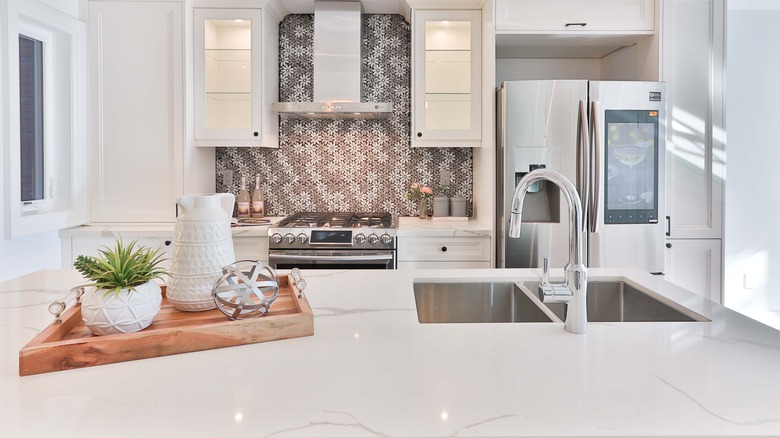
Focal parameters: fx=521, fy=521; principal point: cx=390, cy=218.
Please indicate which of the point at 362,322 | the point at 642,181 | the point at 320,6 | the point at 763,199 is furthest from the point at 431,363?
the point at 763,199

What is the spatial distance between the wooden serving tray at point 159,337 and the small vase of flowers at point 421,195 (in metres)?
2.25

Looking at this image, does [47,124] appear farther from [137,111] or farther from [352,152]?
[352,152]

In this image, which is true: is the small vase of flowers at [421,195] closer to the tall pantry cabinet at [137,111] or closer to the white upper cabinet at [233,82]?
the white upper cabinet at [233,82]

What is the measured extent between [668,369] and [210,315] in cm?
93

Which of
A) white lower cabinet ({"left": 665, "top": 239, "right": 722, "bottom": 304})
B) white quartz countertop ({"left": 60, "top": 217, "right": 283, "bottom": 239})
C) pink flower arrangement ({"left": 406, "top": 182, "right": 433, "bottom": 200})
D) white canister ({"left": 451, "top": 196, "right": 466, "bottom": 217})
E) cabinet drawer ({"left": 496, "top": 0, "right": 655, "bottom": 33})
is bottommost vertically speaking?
white lower cabinet ({"left": 665, "top": 239, "right": 722, "bottom": 304})

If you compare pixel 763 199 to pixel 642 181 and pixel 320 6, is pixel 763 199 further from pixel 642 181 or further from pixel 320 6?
pixel 320 6

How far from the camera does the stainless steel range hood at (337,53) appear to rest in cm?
325

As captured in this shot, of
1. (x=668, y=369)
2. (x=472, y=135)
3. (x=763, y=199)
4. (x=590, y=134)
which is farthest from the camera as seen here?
(x=763, y=199)

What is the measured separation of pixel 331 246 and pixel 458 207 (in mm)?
941

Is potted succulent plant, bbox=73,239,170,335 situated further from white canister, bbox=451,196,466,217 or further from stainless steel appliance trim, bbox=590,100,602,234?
white canister, bbox=451,196,466,217

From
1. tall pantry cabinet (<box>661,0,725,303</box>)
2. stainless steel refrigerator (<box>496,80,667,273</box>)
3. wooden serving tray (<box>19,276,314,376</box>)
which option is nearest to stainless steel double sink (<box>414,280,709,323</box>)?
wooden serving tray (<box>19,276,314,376</box>)

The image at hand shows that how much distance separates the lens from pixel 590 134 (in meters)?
2.79

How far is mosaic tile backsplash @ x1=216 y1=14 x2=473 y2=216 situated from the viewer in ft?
11.7

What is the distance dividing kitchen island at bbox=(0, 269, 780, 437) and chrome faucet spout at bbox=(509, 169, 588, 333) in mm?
45
